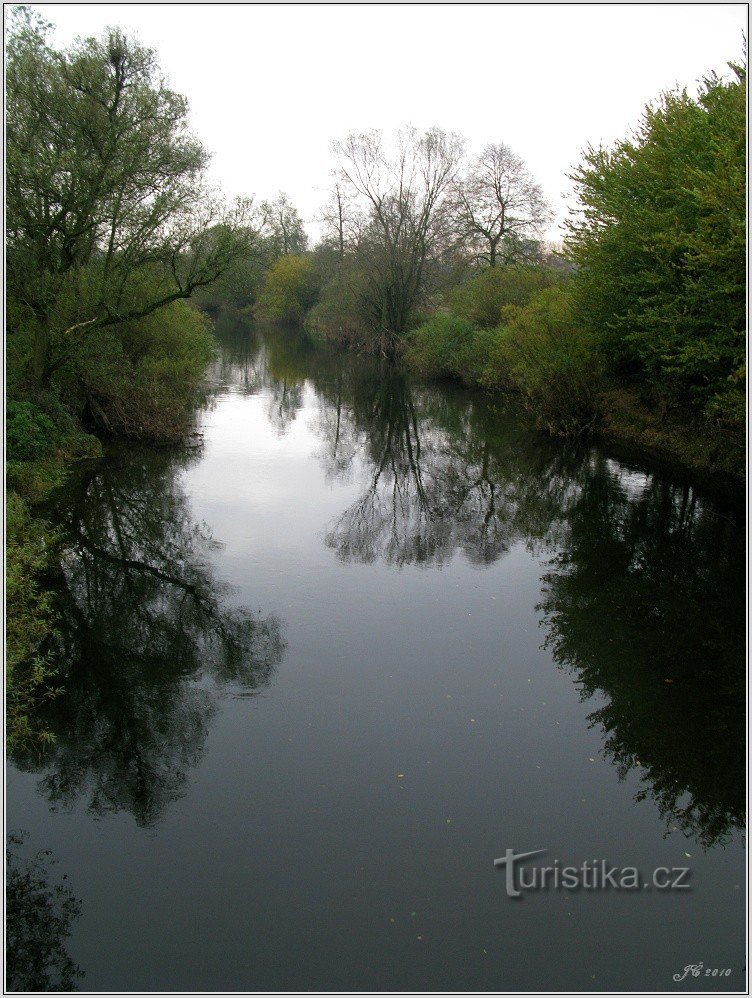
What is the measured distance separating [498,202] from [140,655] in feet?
133

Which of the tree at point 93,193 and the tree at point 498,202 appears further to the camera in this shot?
the tree at point 498,202

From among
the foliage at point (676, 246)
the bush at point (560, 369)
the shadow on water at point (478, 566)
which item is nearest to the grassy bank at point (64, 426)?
the shadow on water at point (478, 566)

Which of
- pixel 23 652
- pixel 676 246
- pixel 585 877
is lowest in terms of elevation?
pixel 585 877

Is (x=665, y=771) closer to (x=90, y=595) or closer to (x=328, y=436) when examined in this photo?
(x=90, y=595)

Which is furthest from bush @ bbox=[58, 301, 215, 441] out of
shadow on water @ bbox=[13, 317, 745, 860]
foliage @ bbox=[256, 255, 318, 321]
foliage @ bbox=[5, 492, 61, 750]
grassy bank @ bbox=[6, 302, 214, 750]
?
foliage @ bbox=[256, 255, 318, 321]

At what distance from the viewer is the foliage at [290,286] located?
70.8 metres

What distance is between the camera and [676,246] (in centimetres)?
1612

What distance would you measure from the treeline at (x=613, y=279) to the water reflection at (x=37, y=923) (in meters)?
13.5

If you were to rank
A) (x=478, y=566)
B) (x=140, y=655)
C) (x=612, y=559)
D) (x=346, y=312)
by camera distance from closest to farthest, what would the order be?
(x=140, y=655) < (x=478, y=566) < (x=612, y=559) < (x=346, y=312)

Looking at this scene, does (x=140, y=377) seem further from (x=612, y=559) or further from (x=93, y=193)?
(x=612, y=559)

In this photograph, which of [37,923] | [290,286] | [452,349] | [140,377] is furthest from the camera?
[290,286]

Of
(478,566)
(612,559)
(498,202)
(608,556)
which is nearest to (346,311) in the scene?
(498,202)

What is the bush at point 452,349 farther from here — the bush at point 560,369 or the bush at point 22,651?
the bush at point 22,651

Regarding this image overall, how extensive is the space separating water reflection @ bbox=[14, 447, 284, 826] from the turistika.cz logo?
2.99 meters
